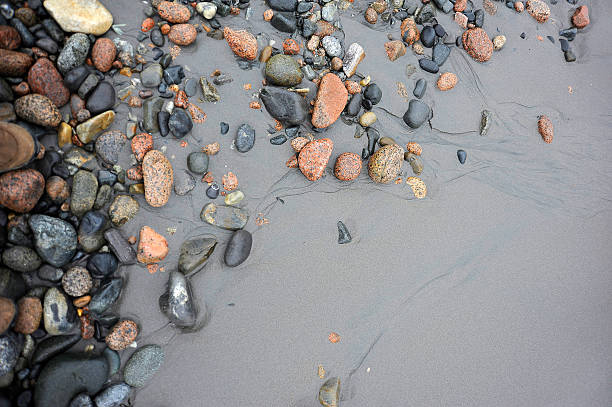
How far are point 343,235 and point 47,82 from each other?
7.50 feet

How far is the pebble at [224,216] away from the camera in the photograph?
2.64m

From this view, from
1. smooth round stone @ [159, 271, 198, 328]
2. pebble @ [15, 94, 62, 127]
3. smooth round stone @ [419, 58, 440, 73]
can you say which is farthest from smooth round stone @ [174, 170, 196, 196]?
smooth round stone @ [419, 58, 440, 73]

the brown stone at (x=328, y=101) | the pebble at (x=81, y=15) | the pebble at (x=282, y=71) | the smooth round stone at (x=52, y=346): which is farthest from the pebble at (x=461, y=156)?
the smooth round stone at (x=52, y=346)

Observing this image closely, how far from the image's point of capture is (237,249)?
2592mm

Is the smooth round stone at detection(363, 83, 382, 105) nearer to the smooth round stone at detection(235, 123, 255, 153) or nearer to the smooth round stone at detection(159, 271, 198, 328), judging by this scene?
the smooth round stone at detection(235, 123, 255, 153)

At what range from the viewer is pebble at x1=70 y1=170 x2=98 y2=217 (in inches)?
95.7

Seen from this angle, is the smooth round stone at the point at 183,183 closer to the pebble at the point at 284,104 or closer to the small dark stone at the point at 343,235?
the pebble at the point at 284,104

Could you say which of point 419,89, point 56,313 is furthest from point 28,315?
point 419,89

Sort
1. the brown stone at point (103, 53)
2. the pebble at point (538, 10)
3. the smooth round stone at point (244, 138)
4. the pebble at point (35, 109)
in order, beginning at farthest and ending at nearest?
1. the pebble at point (538, 10)
2. the smooth round stone at point (244, 138)
3. the brown stone at point (103, 53)
4. the pebble at point (35, 109)

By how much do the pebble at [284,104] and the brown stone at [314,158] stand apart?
0.24 m

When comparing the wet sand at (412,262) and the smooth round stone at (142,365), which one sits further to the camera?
the wet sand at (412,262)

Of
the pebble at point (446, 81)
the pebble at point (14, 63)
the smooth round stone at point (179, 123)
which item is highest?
the pebble at point (446, 81)

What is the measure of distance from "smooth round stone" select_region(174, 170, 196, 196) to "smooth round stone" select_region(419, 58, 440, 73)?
216cm

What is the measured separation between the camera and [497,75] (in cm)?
345
